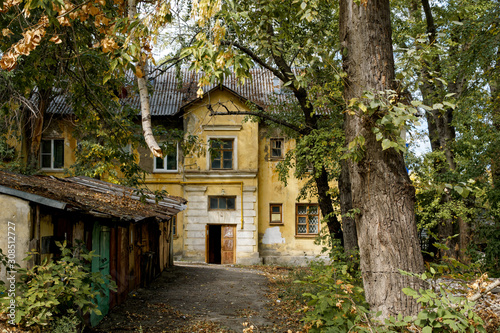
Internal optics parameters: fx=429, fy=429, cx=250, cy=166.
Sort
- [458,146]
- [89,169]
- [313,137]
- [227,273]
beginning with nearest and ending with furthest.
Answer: [313,137] → [458,146] → [89,169] → [227,273]

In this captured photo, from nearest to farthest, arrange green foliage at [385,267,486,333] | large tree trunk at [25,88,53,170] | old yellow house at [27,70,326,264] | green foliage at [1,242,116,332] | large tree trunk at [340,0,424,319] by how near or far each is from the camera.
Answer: green foliage at [385,267,486,333] → large tree trunk at [340,0,424,319] → green foliage at [1,242,116,332] → large tree trunk at [25,88,53,170] → old yellow house at [27,70,326,264]

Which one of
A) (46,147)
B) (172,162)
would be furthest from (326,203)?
(46,147)

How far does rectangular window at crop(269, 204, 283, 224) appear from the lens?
79.7 ft

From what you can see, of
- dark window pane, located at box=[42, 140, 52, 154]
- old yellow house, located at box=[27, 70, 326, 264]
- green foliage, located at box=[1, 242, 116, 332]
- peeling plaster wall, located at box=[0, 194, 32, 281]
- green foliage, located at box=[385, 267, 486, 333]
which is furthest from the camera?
dark window pane, located at box=[42, 140, 52, 154]

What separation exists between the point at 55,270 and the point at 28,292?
2.21ft

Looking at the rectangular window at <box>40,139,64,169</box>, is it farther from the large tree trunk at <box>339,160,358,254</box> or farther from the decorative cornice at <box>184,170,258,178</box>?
the large tree trunk at <box>339,160,358,254</box>

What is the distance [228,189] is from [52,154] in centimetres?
1000

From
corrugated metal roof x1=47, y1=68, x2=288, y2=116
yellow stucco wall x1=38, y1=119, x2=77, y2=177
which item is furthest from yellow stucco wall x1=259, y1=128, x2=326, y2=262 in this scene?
yellow stucco wall x1=38, y1=119, x2=77, y2=177

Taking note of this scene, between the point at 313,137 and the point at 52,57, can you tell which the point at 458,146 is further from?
the point at 52,57

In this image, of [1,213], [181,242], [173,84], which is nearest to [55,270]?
[1,213]

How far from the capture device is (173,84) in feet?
85.3

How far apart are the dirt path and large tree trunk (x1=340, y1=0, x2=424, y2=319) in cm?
501

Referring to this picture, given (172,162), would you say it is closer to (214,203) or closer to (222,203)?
(214,203)

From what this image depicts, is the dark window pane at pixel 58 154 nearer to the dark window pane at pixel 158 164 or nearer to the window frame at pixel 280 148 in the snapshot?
the dark window pane at pixel 158 164
